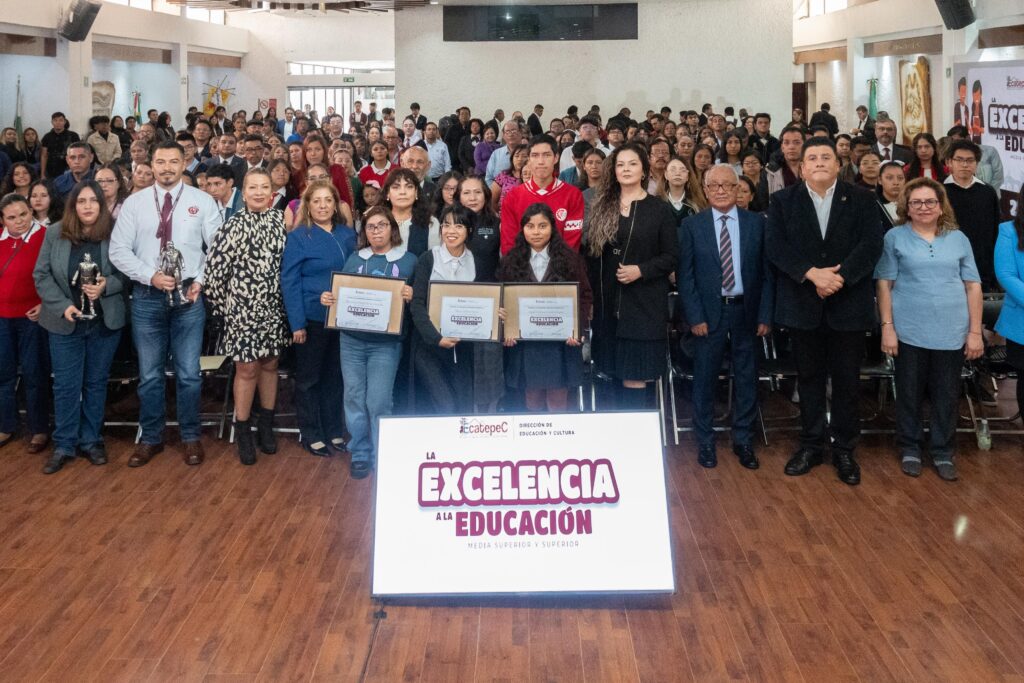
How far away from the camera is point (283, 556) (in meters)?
4.76

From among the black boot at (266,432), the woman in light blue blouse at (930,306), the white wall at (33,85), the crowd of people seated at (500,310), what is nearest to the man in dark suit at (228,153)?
the crowd of people seated at (500,310)

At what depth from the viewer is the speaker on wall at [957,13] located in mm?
14367

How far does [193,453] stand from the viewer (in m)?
6.09

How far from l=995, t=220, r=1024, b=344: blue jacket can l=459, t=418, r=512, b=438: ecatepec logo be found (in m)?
3.18

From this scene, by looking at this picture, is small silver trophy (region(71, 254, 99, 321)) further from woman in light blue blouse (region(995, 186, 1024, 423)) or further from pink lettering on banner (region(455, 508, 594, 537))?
woman in light blue blouse (region(995, 186, 1024, 423))

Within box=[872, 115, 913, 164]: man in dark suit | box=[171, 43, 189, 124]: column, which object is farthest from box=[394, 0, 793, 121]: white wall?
box=[872, 115, 913, 164]: man in dark suit

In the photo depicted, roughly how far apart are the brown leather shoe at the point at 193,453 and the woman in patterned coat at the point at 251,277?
1.78ft

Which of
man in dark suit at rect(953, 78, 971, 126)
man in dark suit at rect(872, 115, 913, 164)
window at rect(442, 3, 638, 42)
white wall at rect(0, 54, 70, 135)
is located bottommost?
man in dark suit at rect(872, 115, 913, 164)

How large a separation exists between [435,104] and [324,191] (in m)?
15.7

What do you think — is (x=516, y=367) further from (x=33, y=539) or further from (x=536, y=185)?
(x=33, y=539)

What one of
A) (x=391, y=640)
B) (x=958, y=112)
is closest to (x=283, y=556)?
(x=391, y=640)

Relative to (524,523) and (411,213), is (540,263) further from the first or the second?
(524,523)

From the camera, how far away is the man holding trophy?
19.4ft

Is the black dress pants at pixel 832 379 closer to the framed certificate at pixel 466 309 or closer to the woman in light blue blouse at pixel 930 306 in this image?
the woman in light blue blouse at pixel 930 306
